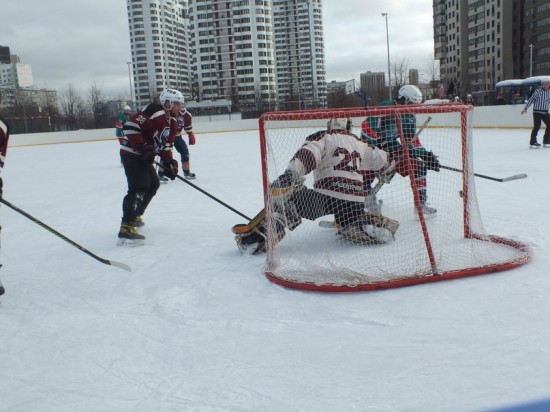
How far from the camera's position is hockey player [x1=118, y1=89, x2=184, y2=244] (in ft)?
11.7

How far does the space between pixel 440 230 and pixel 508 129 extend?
9931 millimetres

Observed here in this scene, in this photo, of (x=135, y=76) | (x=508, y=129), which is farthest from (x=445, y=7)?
(x=508, y=129)

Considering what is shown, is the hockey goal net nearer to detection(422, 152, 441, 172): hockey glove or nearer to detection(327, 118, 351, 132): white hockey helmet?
detection(327, 118, 351, 132): white hockey helmet

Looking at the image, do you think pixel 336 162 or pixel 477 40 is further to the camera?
pixel 477 40

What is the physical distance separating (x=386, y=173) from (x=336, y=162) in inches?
19.6

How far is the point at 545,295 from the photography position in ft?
7.38

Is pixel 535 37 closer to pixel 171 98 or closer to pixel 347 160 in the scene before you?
pixel 171 98

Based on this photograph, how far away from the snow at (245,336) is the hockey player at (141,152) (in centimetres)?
22

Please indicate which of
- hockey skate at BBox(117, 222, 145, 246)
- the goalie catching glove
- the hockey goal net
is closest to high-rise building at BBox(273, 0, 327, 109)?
hockey skate at BBox(117, 222, 145, 246)

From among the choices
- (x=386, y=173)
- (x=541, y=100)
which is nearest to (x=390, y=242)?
(x=386, y=173)

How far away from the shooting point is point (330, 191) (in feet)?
9.94

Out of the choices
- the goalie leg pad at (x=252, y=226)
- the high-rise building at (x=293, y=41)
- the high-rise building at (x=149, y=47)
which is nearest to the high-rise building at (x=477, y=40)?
the high-rise building at (x=293, y=41)

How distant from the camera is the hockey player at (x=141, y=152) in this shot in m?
3.56

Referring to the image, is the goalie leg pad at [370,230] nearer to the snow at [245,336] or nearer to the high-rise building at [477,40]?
the snow at [245,336]
